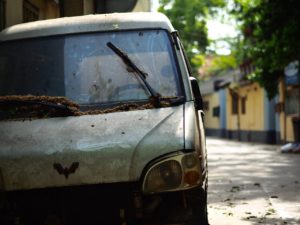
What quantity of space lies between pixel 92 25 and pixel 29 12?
522 centimetres

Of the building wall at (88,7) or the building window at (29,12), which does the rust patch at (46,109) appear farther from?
the building wall at (88,7)

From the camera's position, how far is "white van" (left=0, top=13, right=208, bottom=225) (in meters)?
3.73

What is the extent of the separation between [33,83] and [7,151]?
35.8 inches

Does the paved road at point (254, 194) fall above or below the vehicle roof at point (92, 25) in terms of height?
below

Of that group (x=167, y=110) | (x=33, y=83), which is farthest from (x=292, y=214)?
(x=33, y=83)

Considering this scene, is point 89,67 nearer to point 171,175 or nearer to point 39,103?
point 39,103

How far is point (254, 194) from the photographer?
29.0 feet

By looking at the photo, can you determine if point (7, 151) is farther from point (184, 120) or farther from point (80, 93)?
point (184, 120)

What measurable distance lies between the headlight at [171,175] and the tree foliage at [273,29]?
13.2 m

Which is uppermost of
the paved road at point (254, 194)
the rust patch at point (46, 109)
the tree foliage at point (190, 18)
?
the tree foliage at point (190, 18)

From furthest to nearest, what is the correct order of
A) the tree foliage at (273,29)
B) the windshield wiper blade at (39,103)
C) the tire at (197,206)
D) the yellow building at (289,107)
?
the yellow building at (289,107)
the tree foliage at (273,29)
the windshield wiper blade at (39,103)
the tire at (197,206)

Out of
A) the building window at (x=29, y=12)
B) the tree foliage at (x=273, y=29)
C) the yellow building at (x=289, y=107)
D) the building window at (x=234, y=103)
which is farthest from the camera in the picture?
the building window at (x=234, y=103)

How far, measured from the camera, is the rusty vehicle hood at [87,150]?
3.74 metres

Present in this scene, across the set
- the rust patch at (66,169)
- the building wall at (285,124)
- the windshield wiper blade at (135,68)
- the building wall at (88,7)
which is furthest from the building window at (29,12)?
the building wall at (285,124)
